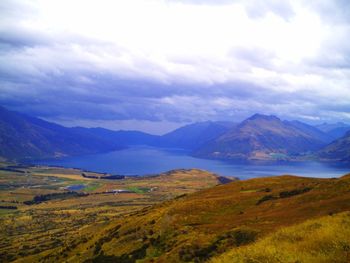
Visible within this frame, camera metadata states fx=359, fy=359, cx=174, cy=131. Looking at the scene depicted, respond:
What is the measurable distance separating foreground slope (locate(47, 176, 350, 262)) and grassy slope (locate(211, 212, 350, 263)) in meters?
5.67

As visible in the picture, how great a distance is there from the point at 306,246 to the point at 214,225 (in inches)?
819

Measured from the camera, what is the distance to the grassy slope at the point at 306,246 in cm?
1970

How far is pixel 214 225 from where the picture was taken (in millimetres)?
42094

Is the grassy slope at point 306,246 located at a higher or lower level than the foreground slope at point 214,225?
higher

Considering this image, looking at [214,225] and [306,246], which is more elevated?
[306,246]

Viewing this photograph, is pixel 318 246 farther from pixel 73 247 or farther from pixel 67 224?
pixel 67 224

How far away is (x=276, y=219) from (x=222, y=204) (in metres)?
18.2

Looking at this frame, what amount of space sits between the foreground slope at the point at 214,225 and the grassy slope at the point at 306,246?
18.6ft

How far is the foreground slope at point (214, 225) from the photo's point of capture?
3316 centimetres

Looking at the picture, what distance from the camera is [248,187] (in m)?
71.5

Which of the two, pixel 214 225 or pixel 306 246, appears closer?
pixel 306 246

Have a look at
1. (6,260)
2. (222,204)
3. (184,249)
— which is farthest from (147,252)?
(6,260)

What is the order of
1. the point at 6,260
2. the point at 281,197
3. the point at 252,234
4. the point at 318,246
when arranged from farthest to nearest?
the point at 6,260, the point at 281,197, the point at 252,234, the point at 318,246

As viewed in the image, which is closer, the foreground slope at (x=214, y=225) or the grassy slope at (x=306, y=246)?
the grassy slope at (x=306, y=246)
